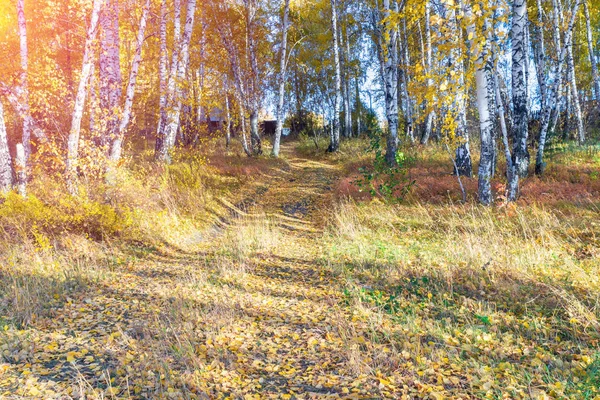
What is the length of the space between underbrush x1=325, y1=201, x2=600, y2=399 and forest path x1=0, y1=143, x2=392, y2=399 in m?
0.45

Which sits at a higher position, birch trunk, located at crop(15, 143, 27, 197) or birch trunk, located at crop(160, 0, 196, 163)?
birch trunk, located at crop(160, 0, 196, 163)

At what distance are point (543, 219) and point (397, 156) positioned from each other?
5855 millimetres

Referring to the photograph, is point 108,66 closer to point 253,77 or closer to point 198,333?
point 198,333

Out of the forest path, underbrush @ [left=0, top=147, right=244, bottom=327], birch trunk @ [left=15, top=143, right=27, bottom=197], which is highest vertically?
birch trunk @ [left=15, top=143, right=27, bottom=197]

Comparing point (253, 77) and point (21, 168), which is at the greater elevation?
point (253, 77)

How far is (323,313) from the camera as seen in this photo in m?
5.19

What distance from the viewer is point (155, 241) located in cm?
→ 823

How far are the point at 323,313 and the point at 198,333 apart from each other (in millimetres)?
1727

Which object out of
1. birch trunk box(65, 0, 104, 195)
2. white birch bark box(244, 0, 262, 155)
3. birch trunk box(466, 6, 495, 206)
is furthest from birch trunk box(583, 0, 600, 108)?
birch trunk box(65, 0, 104, 195)

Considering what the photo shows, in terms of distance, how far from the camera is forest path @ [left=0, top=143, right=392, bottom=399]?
3676 mm

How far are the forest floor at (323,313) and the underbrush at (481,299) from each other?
0.08ft

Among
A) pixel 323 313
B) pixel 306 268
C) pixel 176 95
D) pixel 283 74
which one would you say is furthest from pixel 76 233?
pixel 283 74

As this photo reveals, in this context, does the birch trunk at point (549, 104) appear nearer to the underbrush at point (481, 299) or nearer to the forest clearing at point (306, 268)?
the forest clearing at point (306, 268)

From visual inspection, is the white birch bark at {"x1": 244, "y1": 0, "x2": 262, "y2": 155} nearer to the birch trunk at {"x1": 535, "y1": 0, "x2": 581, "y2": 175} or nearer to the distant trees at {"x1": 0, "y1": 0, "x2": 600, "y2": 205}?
the distant trees at {"x1": 0, "y1": 0, "x2": 600, "y2": 205}
